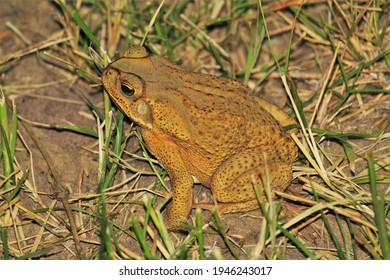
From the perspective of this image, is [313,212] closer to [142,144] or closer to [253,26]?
[142,144]

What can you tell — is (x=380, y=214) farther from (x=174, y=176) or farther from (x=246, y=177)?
(x=174, y=176)

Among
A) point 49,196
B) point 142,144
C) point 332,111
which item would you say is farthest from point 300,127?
point 49,196

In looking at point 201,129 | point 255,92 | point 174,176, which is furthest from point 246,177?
point 255,92

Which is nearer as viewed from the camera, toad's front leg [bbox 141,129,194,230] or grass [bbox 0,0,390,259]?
grass [bbox 0,0,390,259]

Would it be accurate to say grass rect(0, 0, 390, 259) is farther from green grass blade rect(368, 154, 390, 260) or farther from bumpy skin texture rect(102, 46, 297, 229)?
bumpy skin texture rect(102, 46, 297, 229)

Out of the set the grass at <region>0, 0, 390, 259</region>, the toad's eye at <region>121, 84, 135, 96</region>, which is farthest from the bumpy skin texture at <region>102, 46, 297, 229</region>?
the grass at <region>0, 0, 390, 259</region>
